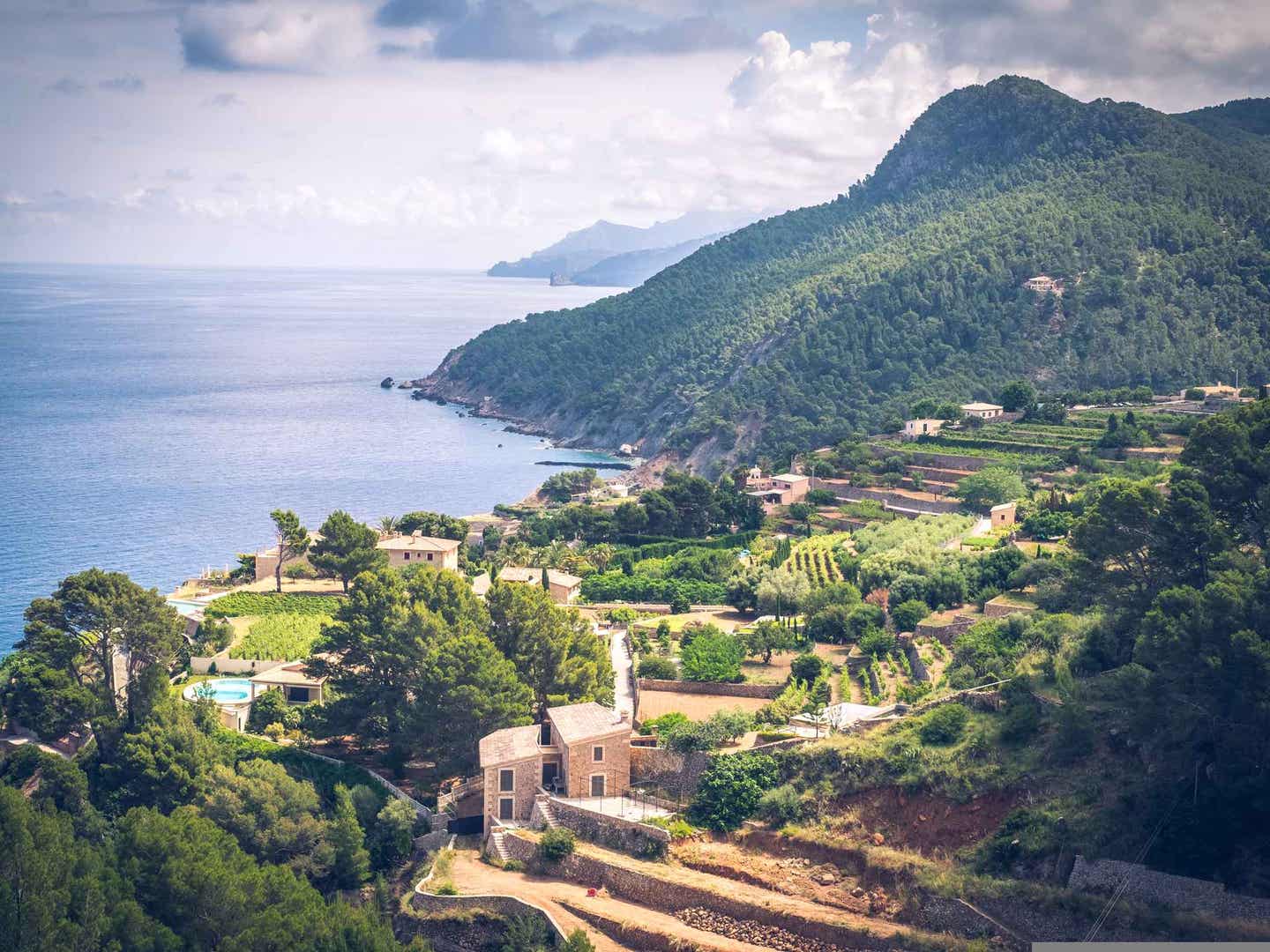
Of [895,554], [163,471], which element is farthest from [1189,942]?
[163,471]

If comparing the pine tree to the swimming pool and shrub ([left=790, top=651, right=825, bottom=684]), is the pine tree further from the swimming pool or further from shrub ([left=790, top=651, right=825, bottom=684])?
shrub ([left=790, top=651, right=825, bottom=684])

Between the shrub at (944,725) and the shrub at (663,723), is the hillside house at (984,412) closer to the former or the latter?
the shrub at (663,723)

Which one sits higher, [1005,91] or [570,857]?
[1005,91]

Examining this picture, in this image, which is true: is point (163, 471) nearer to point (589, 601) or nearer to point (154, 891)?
point (589, 601)

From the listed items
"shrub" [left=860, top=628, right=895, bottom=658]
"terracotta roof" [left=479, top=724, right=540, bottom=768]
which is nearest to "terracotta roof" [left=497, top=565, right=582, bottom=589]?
"shrub" [left=860, top=628, right=895, bottom=658]

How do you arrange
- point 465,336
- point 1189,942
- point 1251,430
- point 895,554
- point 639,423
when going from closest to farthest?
point 1189,942 → point 1251,430 → point 895,554 → point 639,423 → point 465,336

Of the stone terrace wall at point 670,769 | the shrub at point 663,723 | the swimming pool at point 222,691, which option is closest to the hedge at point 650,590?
the swimming pool at point 222,691
